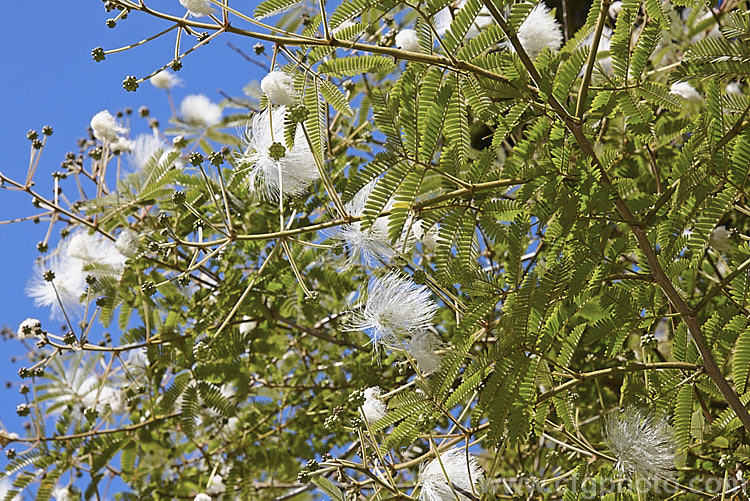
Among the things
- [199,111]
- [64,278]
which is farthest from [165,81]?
[64,278]

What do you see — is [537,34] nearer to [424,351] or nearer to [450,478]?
[424,351]

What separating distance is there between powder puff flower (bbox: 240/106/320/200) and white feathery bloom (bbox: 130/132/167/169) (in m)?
0.93

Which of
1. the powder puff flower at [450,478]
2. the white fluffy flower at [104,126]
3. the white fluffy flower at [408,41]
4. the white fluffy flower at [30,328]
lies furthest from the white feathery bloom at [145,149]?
the powder puff flower at [450,478]

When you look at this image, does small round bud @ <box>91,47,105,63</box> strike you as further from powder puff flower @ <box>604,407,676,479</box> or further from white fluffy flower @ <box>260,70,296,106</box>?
powder puff flower @ <box>604,407,676,479</box>

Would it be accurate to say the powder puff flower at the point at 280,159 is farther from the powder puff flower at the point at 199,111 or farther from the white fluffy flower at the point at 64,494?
the white fluffy flower at the point at 64,494

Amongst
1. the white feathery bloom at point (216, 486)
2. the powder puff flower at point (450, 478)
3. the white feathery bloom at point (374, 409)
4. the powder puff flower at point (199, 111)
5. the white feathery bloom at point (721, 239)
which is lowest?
the powder puff flower at point (450, 478)

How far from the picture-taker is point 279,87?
1652mm

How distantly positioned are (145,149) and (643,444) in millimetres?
1928

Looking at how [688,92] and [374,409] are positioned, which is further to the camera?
[688,92]

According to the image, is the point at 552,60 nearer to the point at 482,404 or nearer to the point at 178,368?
the point at 482,404

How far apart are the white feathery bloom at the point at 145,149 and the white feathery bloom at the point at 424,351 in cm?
131

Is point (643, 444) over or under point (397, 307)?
under

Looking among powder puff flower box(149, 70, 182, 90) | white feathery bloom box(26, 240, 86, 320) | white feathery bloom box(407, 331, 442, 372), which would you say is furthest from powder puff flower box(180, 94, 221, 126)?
white feathery bloom box(407, 331, 442, 372)

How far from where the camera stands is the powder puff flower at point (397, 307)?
66.5 inches
